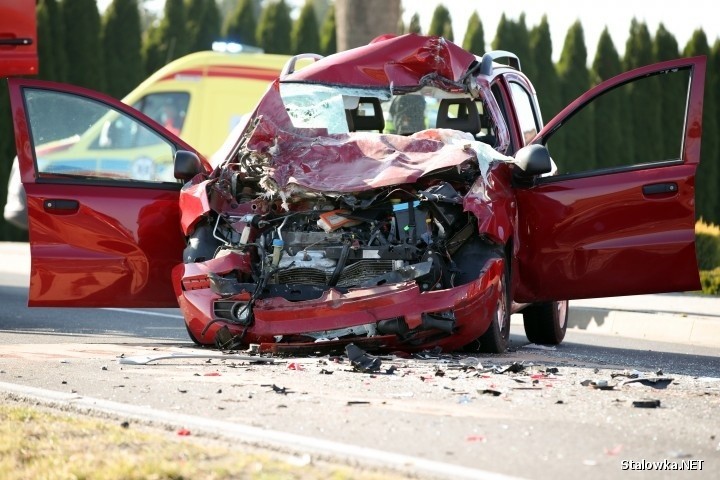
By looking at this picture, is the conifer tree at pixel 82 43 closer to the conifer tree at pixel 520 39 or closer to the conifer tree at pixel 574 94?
the conifer tree at pixel 520 39

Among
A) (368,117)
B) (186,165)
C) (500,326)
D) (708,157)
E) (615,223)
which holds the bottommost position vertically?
(708,157)

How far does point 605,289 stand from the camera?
30.7 ft

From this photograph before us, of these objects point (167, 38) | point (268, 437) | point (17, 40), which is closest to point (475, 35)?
point (167, 38)

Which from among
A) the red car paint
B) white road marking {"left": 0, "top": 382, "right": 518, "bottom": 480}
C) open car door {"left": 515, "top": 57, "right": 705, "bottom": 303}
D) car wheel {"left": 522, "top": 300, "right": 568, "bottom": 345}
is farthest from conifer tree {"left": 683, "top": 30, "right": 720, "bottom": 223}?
white road marking {"left": 0, "top": 382, "right": 518, "bottom": 480}

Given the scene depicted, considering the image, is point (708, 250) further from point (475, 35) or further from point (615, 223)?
point (475, 35)

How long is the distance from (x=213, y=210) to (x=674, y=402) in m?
3.47

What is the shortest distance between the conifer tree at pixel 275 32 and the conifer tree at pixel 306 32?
49 cm

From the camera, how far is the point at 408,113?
34.2ft

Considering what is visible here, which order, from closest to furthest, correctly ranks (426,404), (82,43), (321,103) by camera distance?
(426,404), (321,103), (82,43)

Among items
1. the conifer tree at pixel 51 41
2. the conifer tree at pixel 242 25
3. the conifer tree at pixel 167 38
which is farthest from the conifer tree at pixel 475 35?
the conifer tree at pixel 51 41

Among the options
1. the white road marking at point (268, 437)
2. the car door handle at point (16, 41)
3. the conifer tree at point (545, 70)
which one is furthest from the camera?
the conifer tree at point (545, 70)

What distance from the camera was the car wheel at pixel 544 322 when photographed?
1077cm

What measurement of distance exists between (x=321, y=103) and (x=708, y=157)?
57.4ft

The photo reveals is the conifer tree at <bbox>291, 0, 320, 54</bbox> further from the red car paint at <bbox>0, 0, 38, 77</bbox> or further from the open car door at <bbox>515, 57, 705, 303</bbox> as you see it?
the open car door at <bbox>515, 57, 705, 303</bbox>
